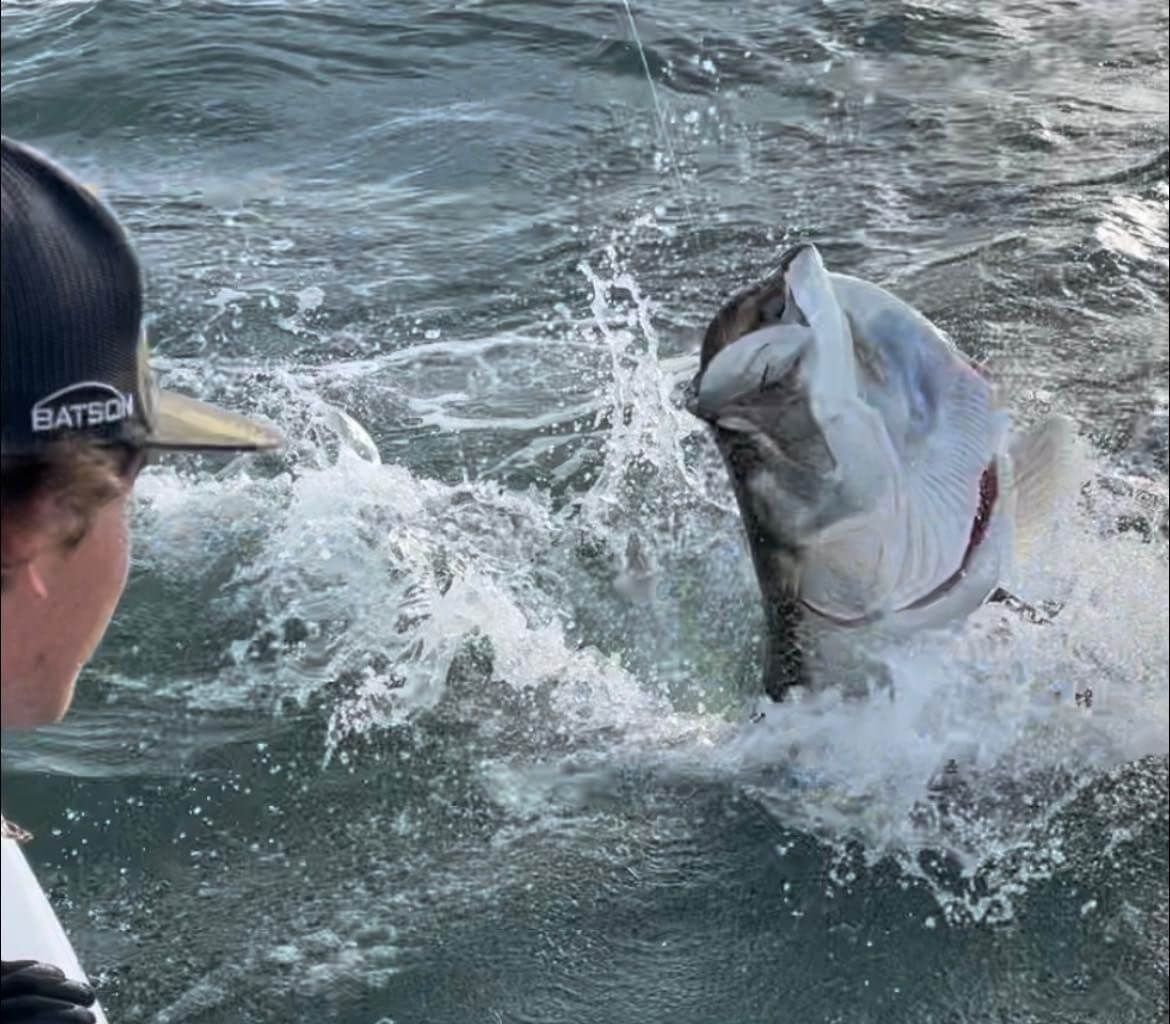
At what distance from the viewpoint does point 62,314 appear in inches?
58.5

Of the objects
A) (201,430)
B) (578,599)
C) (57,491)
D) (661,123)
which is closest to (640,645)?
(578,599)

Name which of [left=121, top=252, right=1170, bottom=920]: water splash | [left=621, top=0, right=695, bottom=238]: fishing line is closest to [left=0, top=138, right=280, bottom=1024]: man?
[left=121, top=252, right=1170, bottom=920]: water splash

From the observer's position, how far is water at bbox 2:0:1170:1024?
11.8 ft

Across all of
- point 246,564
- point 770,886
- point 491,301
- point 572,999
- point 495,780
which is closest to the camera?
point 572,999

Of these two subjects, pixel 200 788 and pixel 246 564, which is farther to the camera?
pixel 246 564

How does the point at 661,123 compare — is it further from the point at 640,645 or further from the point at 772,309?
the point at 772,309

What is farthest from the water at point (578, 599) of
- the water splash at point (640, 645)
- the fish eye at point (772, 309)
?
the fish eye at point (772, 309)

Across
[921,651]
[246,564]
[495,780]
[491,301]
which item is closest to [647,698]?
[495,780]

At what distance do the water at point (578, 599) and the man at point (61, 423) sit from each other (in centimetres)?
201

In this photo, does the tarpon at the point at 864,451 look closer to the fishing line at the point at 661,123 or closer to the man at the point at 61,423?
the man at the point at 61,423

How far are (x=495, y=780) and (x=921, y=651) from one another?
1.05 meters

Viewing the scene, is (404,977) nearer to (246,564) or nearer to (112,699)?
(112,699)

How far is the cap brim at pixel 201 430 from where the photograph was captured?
168 centimetres

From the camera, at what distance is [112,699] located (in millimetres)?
4492
